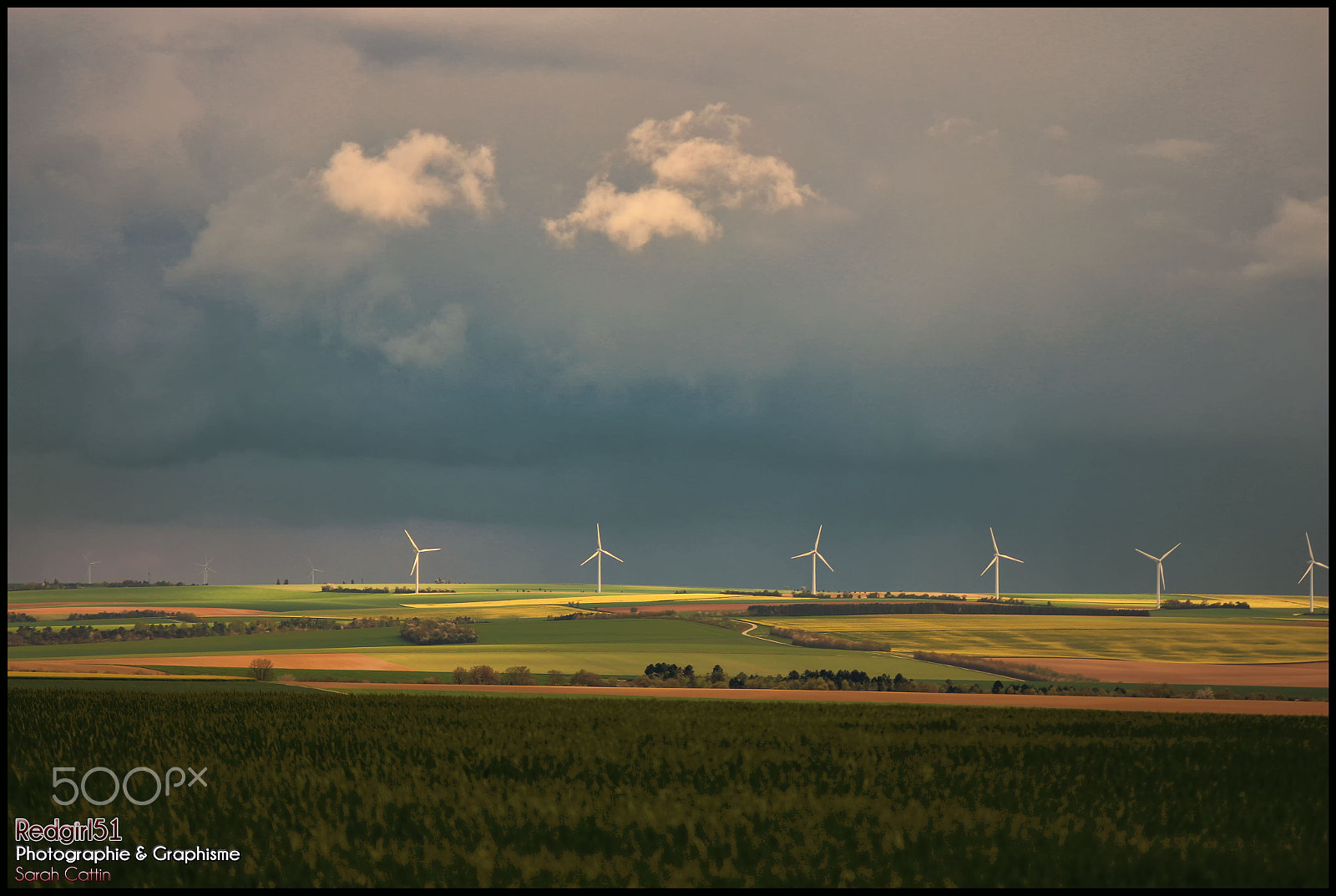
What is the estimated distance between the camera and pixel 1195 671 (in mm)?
78562

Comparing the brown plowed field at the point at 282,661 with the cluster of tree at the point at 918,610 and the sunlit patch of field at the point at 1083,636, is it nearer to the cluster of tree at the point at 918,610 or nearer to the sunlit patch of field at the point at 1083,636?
the sunlit patch of field at the point at 1083,636

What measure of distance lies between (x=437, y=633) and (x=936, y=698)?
64.0 meters

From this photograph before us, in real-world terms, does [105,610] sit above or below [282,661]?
below

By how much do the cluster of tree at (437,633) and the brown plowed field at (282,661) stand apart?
1860cm

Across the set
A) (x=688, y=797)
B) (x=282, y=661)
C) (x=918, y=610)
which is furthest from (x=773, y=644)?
(x=688, y=797)

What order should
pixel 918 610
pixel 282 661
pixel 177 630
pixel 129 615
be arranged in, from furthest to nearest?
1. pixel 129 615
2. pixel 918 610
3. pixel 177 630
4. pixel 282 661

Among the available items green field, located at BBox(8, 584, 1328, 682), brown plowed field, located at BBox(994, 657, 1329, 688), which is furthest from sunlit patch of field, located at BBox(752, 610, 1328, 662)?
brown plowed field, located at BBox(994, 657, 1329, 688)

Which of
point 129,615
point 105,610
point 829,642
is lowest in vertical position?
point 105,610

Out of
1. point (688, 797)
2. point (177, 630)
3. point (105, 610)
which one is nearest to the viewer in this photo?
point (688, 797)

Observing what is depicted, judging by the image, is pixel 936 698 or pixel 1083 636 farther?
pixel 1083 636

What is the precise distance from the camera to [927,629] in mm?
112125

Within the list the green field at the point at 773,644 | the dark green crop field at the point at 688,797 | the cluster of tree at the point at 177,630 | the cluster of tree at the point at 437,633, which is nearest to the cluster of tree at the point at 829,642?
the green field at the point at 773,644

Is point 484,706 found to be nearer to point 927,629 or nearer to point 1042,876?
point 1042,876

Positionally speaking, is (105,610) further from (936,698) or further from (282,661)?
(936,698)
